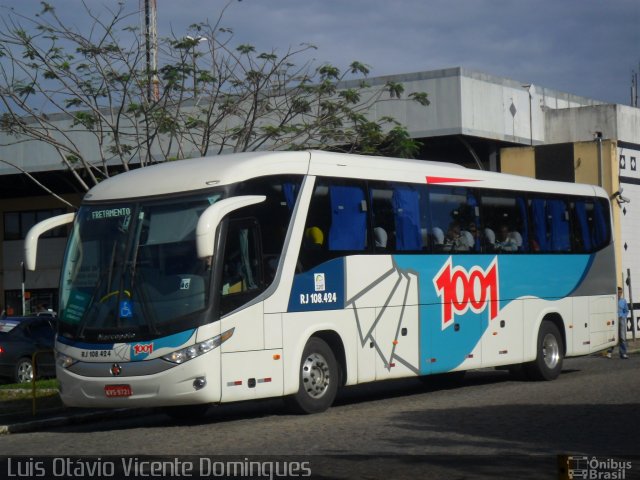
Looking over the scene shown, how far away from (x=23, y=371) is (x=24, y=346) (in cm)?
57

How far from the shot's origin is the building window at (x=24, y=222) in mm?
49938

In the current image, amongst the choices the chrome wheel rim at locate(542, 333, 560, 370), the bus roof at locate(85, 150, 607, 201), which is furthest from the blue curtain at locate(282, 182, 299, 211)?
the chrome wheel rim at locate(542, 333, 560, 370)

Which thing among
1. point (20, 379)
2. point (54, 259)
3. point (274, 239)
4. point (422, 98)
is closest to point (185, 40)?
point (422, 98)

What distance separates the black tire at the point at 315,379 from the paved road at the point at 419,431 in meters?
0.20

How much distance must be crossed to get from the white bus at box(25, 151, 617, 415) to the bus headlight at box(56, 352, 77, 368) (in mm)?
Result: 22

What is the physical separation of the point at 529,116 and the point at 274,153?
23.4 metres

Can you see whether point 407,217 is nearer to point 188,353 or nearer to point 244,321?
point 244,321

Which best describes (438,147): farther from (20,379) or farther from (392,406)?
(392,406)

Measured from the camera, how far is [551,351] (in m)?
20.8

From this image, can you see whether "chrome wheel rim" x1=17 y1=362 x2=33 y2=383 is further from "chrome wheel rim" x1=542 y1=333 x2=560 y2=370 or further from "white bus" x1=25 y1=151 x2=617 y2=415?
"chrome wheel rim" x1=542 y1=333 x2=560 y2=370

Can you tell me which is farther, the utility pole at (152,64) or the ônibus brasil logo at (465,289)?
the utility pole at (152,64)

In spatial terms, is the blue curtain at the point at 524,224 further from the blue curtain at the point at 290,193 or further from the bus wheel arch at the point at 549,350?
the blue curtain at the point at 290,193

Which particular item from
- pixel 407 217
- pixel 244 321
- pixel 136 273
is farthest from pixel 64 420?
pixel 407 217

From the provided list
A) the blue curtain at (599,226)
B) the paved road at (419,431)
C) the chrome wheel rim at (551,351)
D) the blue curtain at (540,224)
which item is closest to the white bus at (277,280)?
the paved road at (419,431)
